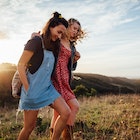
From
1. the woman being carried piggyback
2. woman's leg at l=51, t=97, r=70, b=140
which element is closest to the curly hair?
the woman being carried piggyback

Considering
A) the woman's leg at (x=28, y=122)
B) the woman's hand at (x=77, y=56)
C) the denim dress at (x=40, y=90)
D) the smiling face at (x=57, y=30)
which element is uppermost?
the smiling face at (x=57, y=30)

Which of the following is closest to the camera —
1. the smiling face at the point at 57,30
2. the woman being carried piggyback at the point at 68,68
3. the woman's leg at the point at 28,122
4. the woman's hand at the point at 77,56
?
the woman's leg at the point at 28,122

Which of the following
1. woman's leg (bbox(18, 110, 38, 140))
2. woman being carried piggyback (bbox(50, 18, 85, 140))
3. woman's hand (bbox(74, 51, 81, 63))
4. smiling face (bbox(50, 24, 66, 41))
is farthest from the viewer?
woman's hand (bbox(74, 51, 81, 63))

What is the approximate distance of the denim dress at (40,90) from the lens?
5.17m

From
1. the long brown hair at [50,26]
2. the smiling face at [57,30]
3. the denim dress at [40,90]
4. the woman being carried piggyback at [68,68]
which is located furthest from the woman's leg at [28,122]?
the smiling face at [57,30]

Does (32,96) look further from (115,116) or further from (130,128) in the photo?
(115,116)

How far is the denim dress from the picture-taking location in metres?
5.17

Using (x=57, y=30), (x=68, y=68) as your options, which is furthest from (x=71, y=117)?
(x=57, y=30)

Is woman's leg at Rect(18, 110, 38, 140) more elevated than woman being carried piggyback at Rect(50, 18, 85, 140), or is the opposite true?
woman being carried piggyback at Rect(50, 18, 85, 140)

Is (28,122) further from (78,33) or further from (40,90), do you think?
(78,33)

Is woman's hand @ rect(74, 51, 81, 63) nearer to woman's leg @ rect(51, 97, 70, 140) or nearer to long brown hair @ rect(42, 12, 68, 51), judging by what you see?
long brown hair @ rect(42, 12, 68, 51)

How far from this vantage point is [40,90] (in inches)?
206

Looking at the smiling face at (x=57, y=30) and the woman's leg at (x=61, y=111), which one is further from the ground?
the smiling face at (x=57, y=30)

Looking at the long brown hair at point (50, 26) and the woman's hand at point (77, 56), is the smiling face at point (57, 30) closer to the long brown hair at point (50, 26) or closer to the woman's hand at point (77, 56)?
the long brown hair at point (50, 26)
